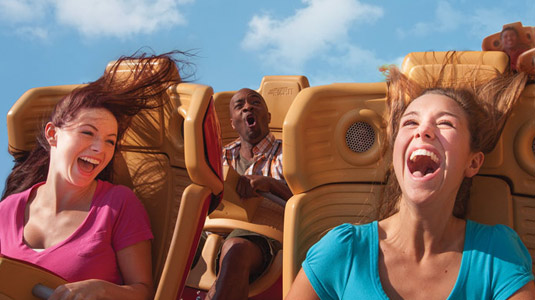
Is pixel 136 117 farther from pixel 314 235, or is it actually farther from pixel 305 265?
pixel 305 265

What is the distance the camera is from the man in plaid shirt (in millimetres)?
2578

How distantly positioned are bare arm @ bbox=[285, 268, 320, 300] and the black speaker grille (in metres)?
0.60

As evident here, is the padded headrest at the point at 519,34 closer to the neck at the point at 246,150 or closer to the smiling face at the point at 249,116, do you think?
the smiling face at the point at 249,116

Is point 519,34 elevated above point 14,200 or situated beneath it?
elevated above

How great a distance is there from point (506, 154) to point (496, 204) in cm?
16

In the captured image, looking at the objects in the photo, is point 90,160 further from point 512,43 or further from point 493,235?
point 512,43

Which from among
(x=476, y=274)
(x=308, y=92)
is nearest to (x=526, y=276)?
(x=476, y=274)

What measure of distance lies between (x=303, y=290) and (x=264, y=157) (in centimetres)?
185

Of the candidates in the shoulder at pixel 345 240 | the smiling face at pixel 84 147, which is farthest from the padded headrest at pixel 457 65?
the smiling face at pixel 84 147

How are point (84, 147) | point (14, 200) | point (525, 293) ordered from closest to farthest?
point (525, 293) < point (84, 147) < point (14, 200)

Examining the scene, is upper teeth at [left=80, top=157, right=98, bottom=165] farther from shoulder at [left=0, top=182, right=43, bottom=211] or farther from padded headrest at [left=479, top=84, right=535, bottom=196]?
padded headrest at [left=479, top=84, right=535, bottom=196]

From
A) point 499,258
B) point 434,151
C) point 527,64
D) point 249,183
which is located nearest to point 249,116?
point 249,183

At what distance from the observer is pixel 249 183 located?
2949mm

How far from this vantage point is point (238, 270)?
102 inches
